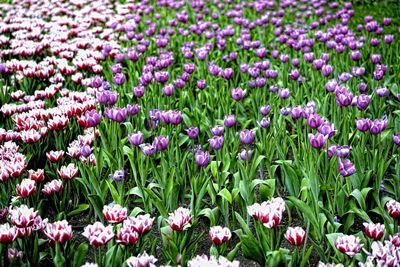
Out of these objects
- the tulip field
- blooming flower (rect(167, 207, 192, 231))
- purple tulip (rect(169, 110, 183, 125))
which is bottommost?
the tulip field

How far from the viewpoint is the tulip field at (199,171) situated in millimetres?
2504

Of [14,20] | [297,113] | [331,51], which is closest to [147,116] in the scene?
[297,113]

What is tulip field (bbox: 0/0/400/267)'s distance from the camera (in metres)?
2.50

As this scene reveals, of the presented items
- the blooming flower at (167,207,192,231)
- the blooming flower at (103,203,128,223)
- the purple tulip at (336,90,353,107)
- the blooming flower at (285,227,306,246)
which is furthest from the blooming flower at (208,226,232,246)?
the purple tulip at (336,90,353,107)

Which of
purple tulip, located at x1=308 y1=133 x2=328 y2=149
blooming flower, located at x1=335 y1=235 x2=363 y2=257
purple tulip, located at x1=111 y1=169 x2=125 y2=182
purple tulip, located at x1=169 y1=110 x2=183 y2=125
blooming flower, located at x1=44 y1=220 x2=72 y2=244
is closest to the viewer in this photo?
blooming flower, located at x1=335 y1=235 x2=363 y2=257

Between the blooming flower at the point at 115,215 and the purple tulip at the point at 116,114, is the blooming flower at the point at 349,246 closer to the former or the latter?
the blooming flower at the point at 115,215

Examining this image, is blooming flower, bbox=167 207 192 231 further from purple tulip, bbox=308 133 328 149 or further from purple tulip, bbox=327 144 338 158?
purple tulip, bbox=327 144 338 158

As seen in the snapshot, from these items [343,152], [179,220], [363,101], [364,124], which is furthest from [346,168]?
[179,220]

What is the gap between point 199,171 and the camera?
383cm

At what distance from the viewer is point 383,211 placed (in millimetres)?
2934

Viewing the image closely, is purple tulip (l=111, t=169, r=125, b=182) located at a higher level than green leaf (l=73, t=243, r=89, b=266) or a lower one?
higher

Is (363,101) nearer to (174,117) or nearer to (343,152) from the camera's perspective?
(343,152)

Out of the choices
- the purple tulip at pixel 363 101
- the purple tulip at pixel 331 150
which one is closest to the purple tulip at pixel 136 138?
the purple tulip at pixel 331 150

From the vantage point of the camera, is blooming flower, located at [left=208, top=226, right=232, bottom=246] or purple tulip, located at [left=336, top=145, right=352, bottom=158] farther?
purple tulip, located at [left=336, top=145, right=352, bottom=158]
